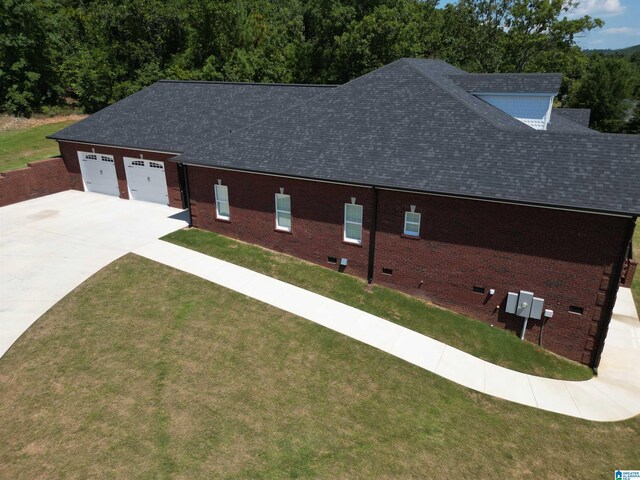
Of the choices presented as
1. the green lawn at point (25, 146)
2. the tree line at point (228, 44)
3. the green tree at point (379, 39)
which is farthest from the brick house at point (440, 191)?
the tree line at point (228, 44)

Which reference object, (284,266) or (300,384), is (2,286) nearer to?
(284,266)

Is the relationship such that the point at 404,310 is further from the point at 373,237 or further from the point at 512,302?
the point at 512,302

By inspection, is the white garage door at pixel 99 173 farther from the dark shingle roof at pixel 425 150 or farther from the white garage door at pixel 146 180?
the dark shingle roof at pixel 425 150

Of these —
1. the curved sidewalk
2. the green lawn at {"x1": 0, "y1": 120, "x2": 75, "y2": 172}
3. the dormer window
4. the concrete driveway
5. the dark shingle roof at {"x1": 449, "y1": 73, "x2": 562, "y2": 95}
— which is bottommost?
the curved sidewalk

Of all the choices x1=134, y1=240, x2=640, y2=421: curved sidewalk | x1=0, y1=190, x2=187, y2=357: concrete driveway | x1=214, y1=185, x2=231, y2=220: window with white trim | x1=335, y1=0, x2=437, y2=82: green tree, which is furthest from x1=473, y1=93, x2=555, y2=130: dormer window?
x1=335, y1=0, x2=437, y2=82: green tree

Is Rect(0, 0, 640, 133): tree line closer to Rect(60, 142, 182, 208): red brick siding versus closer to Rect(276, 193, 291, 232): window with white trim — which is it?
Rect(60, 142, 182, 208): red brick siding

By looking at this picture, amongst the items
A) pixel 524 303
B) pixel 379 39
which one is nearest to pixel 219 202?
pixel 524 303
